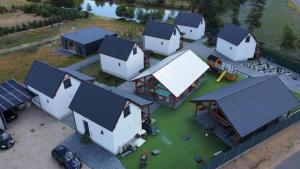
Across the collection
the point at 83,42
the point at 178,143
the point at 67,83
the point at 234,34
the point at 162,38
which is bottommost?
the point at 178,143

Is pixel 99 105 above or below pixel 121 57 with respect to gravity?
below

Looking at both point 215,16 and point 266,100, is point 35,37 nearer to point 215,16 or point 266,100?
point 215,16

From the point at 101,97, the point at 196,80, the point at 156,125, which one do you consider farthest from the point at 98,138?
the point at 196,80

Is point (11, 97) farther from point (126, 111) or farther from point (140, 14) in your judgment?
point (140, 14)

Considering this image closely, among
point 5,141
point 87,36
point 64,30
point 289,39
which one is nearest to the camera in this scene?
point 5,141

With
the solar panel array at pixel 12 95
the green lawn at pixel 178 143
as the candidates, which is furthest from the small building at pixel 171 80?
the solar panel array at pixel 12 95

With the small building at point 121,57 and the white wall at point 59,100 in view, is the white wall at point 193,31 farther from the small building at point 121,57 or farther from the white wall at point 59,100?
the white wall at point 59,100

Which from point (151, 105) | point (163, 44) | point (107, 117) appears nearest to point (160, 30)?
point (163, 44)
